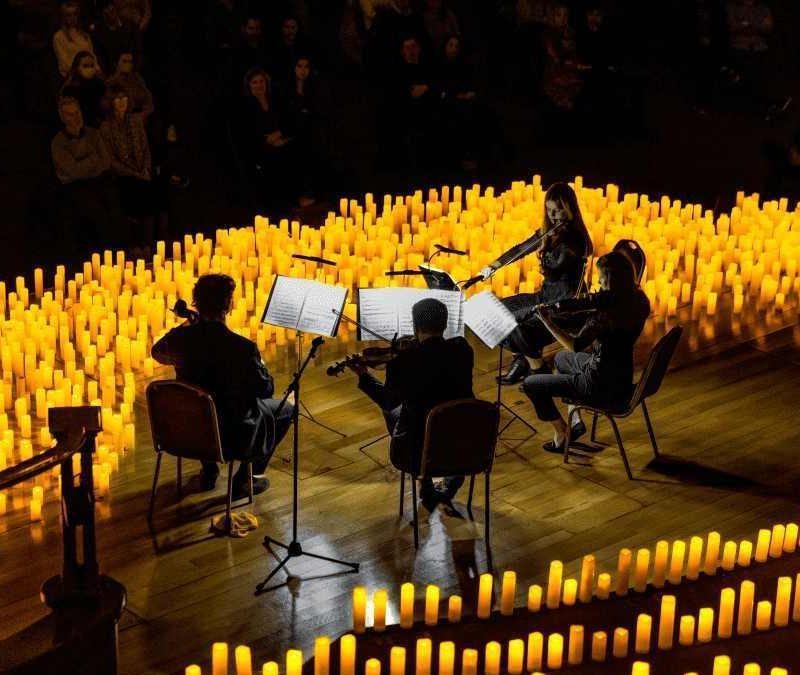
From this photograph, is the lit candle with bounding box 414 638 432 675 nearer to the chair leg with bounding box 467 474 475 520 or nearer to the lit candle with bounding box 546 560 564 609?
the lit candle with bounding box 546 560 564 609

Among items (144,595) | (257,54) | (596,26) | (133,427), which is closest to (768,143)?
(596,26)

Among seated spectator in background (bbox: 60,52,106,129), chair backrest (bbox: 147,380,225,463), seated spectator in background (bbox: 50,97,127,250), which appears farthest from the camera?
seated spectator in background (bbox: 60,52,106,129)

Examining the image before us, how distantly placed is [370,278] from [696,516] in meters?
3.59

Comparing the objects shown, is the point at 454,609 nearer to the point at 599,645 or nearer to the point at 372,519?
the point at 599,645

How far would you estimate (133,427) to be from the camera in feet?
27.1

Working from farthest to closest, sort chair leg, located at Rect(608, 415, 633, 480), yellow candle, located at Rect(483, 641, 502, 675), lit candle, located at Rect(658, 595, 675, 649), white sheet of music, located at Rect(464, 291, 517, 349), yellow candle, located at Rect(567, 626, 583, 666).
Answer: chair leg, located at Rect(608, 415, 633, 480), white sheet of music, located at Rect(464, 291, 517, 349), lit candle, located at Rect(658, 595, 675, 649), yellow candle, located at Rect(567, 626, 583, 666), yellow candle, located at Rect(483, 641, 502, 675)

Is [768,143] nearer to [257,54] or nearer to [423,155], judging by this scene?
[423,155]

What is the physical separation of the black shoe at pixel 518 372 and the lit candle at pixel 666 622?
9.40ft

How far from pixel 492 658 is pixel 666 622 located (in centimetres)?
81

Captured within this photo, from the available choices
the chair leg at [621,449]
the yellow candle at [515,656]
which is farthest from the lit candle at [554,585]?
the chair leg at [621,449]

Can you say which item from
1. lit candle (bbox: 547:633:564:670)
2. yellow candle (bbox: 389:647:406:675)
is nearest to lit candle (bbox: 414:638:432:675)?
yellow candle (bbox: 389:647:406:675)

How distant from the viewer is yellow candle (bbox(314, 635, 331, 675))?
6.01 meters

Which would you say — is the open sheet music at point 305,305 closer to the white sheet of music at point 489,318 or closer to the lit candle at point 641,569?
the white sheet of music at point 489,318

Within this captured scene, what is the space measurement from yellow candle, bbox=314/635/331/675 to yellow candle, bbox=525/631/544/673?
32.3 inches
